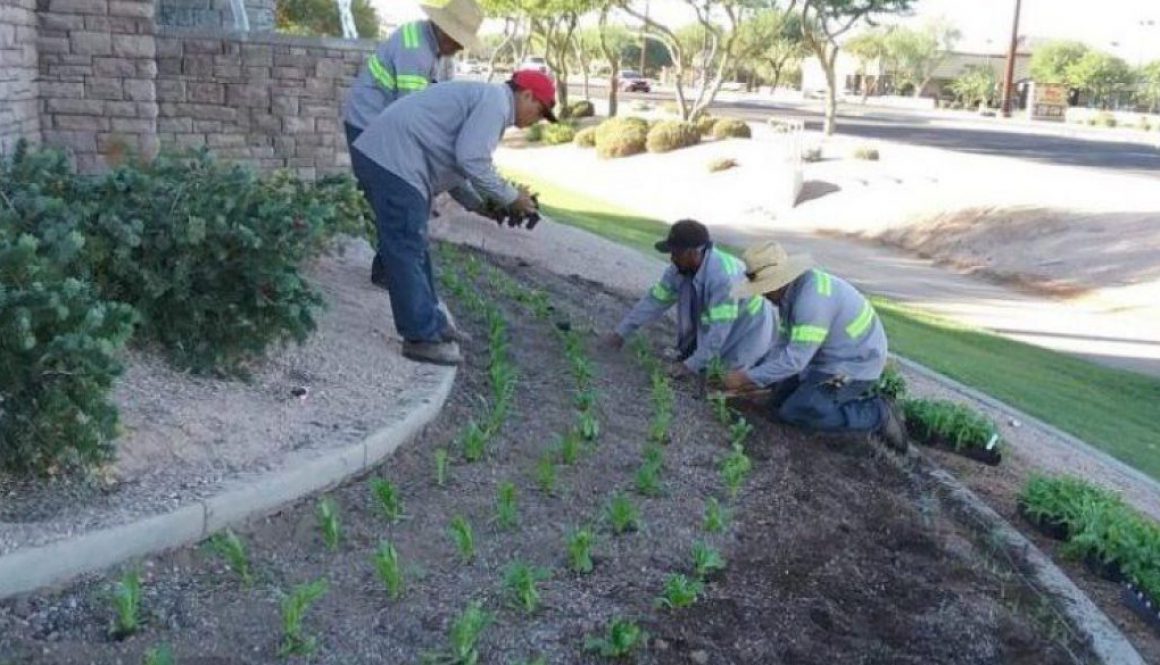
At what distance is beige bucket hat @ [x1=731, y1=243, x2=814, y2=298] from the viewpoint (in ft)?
22.2

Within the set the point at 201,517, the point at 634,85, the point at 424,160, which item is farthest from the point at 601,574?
the point at 634,85

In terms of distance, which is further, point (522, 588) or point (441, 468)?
point (441, 468)

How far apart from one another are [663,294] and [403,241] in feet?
6.30

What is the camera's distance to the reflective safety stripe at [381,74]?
7535 mm

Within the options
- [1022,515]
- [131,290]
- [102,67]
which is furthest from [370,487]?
[102,67]

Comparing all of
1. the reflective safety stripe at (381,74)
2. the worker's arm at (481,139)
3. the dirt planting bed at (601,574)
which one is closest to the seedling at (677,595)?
the dirt planting bed at (601,574)

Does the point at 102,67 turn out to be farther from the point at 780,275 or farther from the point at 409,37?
the point at 780,275

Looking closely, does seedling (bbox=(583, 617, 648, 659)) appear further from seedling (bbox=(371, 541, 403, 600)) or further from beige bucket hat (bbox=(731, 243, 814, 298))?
beige bucket hat (bbox=(731, 243, 814, 298))

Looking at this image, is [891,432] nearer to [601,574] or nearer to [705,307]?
[705,307]

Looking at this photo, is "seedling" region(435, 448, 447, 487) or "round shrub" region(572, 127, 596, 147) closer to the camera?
"seedling" region(435, 448, 447, 487)

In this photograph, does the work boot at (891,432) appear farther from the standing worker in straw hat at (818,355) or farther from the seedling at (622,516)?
the seedling at (622,516)

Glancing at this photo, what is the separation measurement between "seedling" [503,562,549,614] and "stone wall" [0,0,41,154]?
217 inches

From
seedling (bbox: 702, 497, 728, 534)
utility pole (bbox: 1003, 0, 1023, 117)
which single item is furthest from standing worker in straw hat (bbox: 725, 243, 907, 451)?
utility pole (bbox: 1003, 0, 1023, 117)

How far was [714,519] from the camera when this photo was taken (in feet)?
16.4
